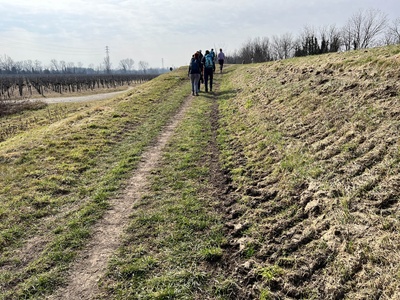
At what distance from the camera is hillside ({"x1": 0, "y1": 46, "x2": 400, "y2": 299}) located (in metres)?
3.38

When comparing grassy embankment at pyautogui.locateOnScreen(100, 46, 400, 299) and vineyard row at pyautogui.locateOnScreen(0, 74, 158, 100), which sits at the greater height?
vineyard row at pyautogui.locateOnScreen(0, 74, 158, 100)

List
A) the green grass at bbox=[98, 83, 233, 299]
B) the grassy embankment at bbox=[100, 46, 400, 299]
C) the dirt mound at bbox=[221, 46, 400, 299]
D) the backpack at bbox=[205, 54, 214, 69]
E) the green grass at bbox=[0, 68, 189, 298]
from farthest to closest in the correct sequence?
the backpack at bbox=[205, 54, 214, 69] < the green grass at bbox=[0, 68, 189, 298] < the green grass at bbox=[98, 83, 233, 299] < the grassy embankment at bbox=[100, 46, 400, 299] < the dirt mound at bbox=[221, 46, 400, 299]

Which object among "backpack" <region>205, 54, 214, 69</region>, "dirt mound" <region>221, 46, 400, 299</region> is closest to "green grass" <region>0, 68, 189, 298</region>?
"dirt mound" <region>221, 46, 400, 299</region>

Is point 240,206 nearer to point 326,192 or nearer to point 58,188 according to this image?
point 326,192

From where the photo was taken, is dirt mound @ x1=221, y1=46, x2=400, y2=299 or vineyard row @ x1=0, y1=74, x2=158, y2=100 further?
vineyard row @ x1=0, y1=74, x2=158, y2=100

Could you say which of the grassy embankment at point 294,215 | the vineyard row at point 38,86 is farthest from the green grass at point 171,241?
the vineyard row at point 38,86

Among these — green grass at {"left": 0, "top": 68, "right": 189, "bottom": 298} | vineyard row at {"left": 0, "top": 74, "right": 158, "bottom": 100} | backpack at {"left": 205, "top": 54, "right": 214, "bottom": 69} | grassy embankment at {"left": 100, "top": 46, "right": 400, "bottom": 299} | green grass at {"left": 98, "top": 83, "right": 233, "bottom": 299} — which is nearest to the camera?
Answer: grassy embankment at {"left": 100, "top": 46, "right": 400, "bottom": 299}

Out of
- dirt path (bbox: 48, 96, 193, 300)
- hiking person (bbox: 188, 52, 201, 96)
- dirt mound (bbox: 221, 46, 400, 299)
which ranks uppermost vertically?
hiking person (bbox: 188, 52, 201, 96)

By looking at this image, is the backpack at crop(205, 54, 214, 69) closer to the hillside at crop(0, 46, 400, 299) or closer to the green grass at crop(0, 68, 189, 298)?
the green grass at crop(0, 68, 189, 298)

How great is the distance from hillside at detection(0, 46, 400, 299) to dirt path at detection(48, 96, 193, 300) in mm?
45

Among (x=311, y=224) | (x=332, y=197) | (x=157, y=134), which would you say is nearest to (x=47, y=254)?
(x=311, y=224)

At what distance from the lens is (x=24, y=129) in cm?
2052

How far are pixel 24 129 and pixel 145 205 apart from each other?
1950 cm

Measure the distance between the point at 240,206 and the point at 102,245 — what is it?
255 centimetres
